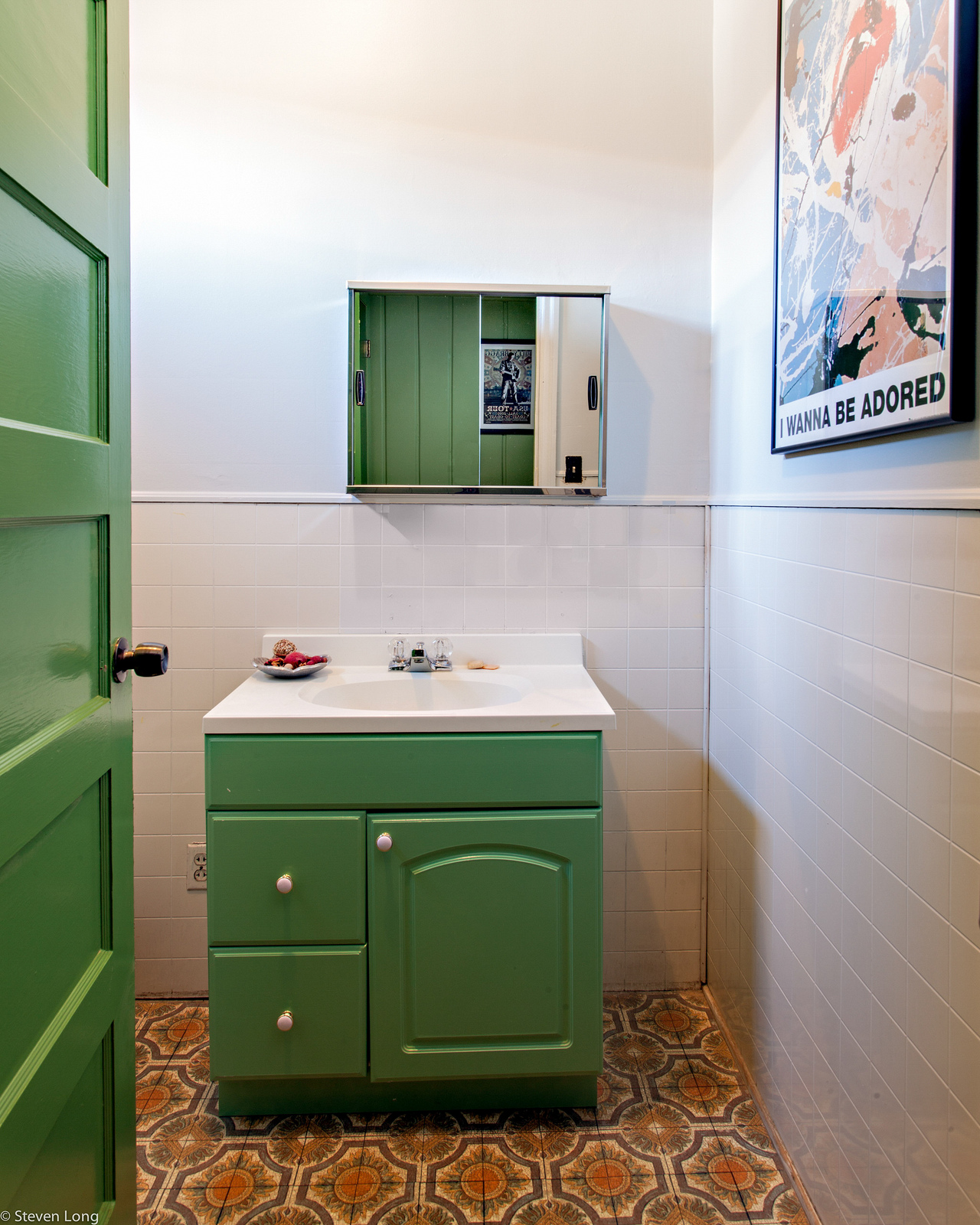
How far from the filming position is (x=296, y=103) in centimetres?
210

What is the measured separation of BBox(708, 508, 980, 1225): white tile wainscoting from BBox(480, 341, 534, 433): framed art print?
0.59m

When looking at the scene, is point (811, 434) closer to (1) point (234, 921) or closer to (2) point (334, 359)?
(2) point (334, 359)

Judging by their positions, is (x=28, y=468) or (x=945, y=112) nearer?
(x=28, y=468)

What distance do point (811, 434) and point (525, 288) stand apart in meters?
0.84

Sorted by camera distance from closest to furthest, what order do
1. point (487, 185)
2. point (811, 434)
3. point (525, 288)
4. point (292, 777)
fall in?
point (811, 434) → point (292, 777) → point (525, 288) → point (487, 185)

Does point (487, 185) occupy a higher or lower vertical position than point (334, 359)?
higher

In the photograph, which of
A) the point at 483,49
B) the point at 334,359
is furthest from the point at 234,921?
the point at 483,49

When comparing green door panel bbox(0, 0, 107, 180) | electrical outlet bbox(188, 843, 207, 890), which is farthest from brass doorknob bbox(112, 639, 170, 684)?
electrical outlet bbox(188, 843, 207, 890)

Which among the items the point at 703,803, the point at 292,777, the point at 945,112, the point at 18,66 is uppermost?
the point at 945,112

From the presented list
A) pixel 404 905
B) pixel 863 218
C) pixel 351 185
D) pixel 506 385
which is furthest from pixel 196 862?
pixel 863 218

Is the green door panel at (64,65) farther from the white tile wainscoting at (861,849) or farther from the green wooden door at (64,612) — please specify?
the white tile wainscoting at (861,849)

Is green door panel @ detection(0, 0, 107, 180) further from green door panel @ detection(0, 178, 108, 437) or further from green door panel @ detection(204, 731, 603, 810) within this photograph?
green door panel @ detection(204, 731, 603, 810)

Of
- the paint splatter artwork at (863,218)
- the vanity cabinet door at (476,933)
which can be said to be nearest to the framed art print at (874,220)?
the paint splatter artwork at (863,218)

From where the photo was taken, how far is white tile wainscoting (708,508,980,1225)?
1.08 m
